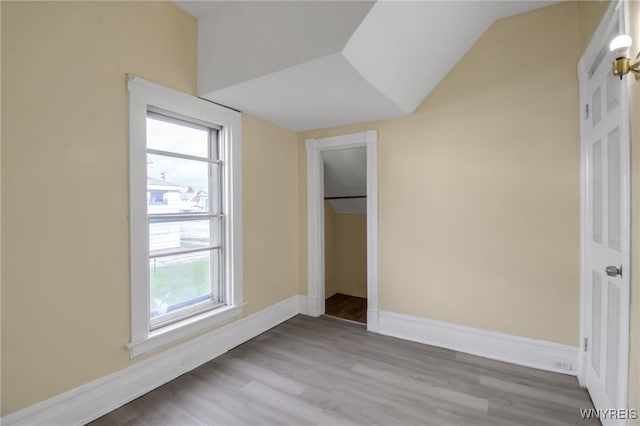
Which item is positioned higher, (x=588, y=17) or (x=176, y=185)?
(x=588, y=17)

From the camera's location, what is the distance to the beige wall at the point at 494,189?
2254 millimetres

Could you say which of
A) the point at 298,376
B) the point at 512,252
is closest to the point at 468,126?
the point at 512,252

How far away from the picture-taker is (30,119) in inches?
60.3

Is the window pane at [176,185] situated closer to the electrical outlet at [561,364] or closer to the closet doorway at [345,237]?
the closet doorway at [345,237]

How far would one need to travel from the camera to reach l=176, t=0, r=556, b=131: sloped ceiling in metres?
1.72

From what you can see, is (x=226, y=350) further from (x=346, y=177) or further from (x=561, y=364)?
(x=561, y=364)

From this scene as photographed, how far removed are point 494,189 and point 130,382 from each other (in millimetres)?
3270

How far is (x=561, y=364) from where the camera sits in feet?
7.41

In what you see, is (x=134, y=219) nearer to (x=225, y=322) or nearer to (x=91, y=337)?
(x=91, y=337)

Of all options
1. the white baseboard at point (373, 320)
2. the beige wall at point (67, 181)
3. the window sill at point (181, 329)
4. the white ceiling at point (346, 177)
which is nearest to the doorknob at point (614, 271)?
the white baseboard at point (373, 320)

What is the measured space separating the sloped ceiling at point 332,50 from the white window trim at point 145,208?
0.62 feet

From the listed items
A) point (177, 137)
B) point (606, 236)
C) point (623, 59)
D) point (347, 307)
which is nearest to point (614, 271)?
point (606, 236)

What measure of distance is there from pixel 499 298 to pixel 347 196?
93.8 inches

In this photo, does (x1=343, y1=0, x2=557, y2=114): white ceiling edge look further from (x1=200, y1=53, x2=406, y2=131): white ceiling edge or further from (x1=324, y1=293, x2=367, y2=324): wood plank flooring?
(x1=324, y1=293, x2=367, y2=324): wood plank flooring
